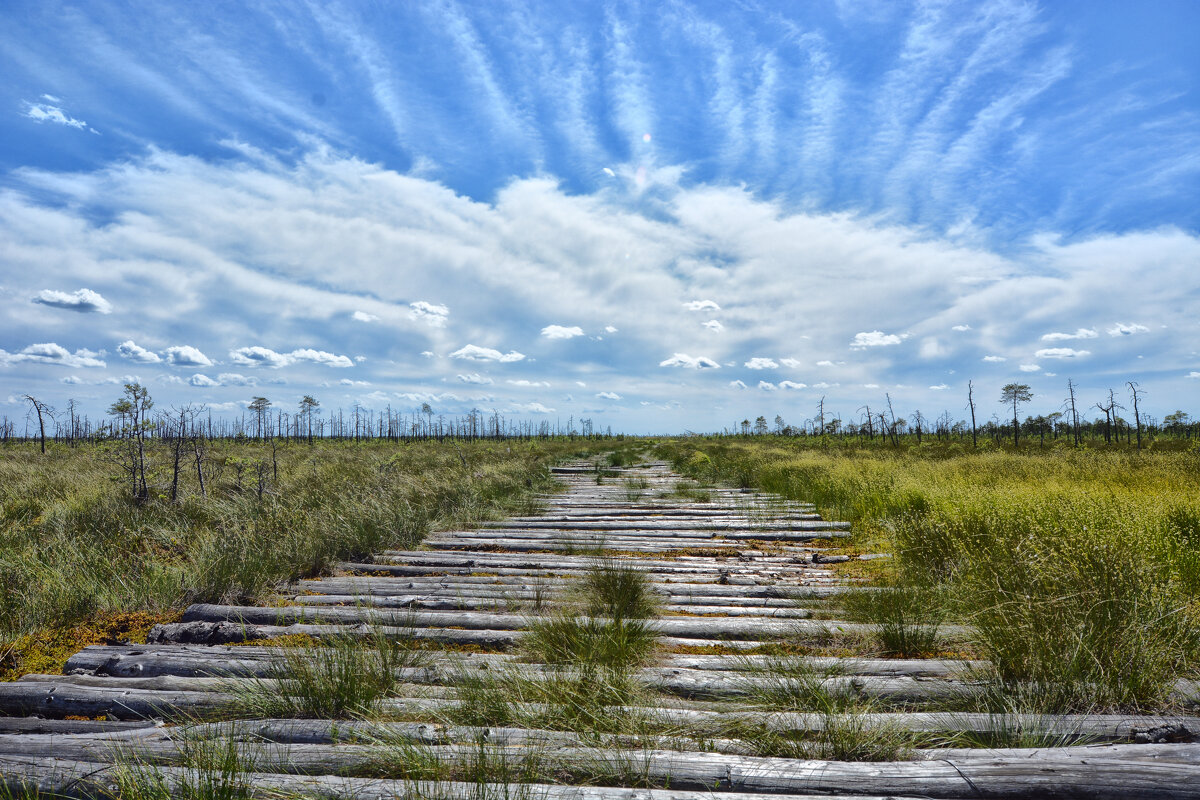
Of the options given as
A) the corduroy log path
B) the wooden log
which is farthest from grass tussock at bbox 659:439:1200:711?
the wooden log

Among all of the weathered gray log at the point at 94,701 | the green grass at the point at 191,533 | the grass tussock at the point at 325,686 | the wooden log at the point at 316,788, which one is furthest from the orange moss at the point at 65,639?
the grass tussock at the point at 325,686

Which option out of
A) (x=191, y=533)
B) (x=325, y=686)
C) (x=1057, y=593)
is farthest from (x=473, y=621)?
(x=191, y=533)

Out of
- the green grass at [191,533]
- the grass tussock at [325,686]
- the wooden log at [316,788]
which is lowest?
the wooden log at [316,788]

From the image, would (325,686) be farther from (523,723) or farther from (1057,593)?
(1057,593)

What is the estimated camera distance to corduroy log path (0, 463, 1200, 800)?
2.05m

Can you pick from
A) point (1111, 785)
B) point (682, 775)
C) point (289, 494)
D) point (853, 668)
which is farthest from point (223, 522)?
point (1111, 785)

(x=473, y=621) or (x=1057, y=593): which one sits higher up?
(x=1057, y=593)

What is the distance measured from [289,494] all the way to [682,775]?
9.56 meters

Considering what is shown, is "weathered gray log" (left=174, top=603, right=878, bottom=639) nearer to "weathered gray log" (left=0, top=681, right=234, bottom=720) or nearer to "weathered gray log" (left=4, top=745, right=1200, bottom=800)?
"weathered gray log" (left=0, top=681, right=234, bottom=720)

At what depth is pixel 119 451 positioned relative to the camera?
952cm

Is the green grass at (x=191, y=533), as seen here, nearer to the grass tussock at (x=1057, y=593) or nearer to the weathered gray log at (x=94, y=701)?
the weathered gray log at (x=94, y=701)

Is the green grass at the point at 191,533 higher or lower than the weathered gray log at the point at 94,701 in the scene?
higher

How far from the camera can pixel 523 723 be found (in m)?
2.48

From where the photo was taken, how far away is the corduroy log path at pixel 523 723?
205 cm
